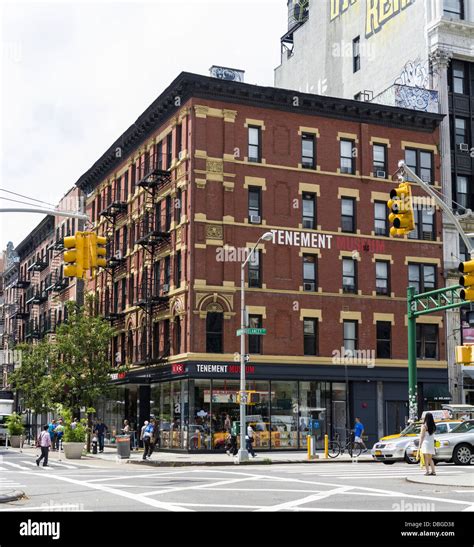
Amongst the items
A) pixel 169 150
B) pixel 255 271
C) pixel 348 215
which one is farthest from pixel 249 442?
pixel 169 150

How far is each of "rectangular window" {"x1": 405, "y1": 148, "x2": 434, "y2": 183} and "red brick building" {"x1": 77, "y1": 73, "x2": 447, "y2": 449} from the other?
7 cm

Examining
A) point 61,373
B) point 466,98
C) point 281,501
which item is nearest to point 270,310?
point 61,373

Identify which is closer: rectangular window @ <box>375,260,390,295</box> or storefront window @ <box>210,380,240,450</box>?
storefront window @ <box>210,380,240,450</box>

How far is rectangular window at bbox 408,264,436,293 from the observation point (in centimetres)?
4984

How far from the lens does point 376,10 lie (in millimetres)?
58500

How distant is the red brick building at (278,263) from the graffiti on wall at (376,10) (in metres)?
9.53

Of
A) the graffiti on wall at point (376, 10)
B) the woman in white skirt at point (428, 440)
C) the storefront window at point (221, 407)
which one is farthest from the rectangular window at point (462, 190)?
the woman in white skirt at point (428, 440)

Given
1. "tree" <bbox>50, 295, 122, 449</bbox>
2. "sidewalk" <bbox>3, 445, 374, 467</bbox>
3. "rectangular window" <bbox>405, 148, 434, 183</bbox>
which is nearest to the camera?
"sidewalk" <bbox>3, 445, 374, 467</bbox>

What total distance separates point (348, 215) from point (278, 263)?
5692mm

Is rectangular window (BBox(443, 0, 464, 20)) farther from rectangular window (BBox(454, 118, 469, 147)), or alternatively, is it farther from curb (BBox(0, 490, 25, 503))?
curb (BBox(0, 490, 25, 503))

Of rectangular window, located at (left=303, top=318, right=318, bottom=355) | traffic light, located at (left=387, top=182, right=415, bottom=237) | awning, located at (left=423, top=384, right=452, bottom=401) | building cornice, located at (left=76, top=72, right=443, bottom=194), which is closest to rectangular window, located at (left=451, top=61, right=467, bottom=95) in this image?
building cornice, located at (left=76, top=72, right=443, bottom=194)

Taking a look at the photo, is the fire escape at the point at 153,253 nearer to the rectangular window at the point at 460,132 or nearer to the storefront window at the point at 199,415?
the storefront window at the point at 199,415

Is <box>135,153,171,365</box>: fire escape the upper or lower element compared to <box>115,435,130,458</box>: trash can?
upper
